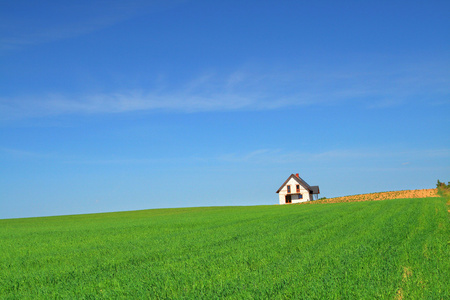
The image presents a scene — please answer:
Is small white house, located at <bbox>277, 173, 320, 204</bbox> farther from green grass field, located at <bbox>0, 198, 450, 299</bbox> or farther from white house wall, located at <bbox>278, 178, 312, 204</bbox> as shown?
green grass field, located at <bbox>0, 198, 450, 299</bbox>

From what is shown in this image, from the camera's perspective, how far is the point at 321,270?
9.20m

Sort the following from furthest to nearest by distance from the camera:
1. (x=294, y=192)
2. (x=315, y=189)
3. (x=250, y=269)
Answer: (x=315, y=189)
(x=294, y=192)
(x=250, y=269)

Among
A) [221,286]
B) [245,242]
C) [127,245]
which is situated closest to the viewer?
[221,286]

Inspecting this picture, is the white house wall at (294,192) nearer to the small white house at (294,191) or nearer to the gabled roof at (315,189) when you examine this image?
the small white house at (294,191)

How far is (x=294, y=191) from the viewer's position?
3467 inches

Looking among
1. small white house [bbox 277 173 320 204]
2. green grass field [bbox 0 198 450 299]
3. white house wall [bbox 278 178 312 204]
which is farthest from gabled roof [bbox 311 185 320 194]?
green grass field [bbox 0 198 450 299]

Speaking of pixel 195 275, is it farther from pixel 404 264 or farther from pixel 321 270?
pixel 404 264

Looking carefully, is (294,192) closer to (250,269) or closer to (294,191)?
(294,191)

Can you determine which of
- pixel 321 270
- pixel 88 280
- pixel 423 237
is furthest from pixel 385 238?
pixel 88 280

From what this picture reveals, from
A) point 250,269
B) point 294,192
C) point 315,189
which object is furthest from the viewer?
point 315,189

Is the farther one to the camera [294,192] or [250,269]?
[294,192]

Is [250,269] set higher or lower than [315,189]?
lower

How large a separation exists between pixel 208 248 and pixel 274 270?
16.9 ft

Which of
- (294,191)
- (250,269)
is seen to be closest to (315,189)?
(294,191)
